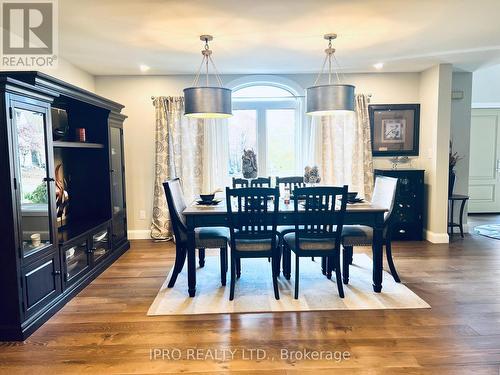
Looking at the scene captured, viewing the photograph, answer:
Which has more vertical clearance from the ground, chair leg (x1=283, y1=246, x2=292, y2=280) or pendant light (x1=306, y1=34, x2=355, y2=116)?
pendant light (x1=306, y1=34, x2=355, y2=116)

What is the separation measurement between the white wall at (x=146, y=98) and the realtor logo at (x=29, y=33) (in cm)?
130

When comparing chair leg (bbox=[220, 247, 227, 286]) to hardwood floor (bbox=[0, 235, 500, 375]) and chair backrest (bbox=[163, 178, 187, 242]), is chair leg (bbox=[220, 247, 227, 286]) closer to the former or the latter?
chair backrest (bbox=[163, 178, 187, 242])

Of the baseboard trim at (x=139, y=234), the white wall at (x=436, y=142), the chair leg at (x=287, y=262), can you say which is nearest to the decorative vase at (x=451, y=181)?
the white wall at (x=436, y=142)

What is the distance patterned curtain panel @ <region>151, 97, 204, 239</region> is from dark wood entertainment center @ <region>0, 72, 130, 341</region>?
106 centimetres

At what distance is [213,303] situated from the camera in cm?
310

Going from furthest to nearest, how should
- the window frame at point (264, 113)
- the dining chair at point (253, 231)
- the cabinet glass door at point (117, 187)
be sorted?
the window frame at point (264, 113) < the cabinet glass door at point (117, 187) < the dining chair at point (253, 231)

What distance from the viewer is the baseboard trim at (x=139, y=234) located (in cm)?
552

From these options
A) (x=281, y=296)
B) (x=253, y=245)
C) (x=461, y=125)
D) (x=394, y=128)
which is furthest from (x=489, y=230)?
(x=253, y=245)

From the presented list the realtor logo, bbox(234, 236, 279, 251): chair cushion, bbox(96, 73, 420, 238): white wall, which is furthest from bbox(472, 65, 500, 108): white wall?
the realtor logo

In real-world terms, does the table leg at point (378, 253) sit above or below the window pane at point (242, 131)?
below

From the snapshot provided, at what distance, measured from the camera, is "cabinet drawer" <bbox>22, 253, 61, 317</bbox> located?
261 cm

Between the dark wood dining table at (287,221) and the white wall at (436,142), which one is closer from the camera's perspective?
the dark wood dining table at (287,221)

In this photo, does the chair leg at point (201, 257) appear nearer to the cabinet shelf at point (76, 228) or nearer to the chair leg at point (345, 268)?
the cabinet shelf at point (76, 228)

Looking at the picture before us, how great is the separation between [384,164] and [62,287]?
180 inches
